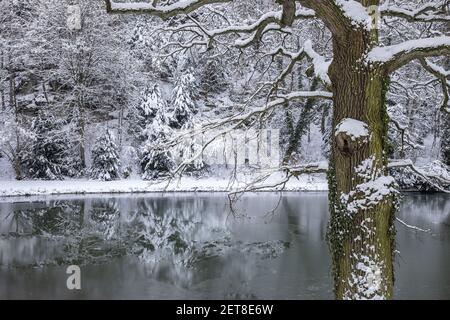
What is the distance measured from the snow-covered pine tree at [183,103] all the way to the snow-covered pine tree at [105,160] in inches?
128

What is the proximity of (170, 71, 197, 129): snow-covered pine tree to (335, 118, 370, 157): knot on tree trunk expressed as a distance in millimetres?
18488

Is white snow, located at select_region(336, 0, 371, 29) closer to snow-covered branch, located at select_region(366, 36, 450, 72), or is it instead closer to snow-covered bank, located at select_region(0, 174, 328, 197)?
snow-covered branch, located at select_region(366, 36, 450, 72)

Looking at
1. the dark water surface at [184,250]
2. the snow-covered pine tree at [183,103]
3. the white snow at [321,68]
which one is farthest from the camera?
the snow-covered pine tree at [183,103]

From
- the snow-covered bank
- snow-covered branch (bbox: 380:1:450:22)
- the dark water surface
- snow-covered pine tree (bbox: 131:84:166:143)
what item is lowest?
the dark water surface

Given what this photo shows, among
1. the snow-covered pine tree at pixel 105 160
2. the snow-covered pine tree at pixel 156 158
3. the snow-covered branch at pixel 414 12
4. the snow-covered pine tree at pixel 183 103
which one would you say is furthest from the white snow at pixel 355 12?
the snow-covered pine tree at pixel 183 103

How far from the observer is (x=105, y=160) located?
63.6ft

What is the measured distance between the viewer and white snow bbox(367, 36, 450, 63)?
2.66 m

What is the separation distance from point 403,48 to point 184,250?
8.52 metres

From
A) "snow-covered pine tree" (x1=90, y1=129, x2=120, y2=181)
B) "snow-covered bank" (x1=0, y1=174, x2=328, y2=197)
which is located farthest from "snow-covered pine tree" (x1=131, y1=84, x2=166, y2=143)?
"snow-covered bank" (x1=0, y1=174, x2=328, y2=197)

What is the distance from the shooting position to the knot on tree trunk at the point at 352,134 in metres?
2.75

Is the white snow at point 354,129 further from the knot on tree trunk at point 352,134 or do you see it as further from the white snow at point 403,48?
the white snow at point 403,48

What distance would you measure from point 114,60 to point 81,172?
5.67 meters
